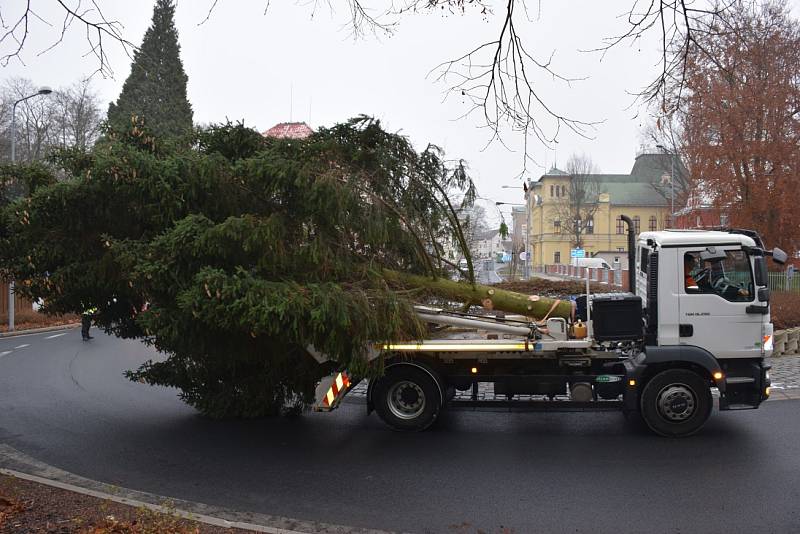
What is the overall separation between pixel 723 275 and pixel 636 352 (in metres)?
1.38

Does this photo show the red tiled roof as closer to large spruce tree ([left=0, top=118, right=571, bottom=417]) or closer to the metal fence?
large spruce tree ([left=0, top=118, right=571, bottom=417])

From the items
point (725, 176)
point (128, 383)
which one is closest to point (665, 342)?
point (128, 383)

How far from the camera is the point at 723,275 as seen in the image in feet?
26.0

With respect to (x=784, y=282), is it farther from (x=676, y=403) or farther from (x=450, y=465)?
(x=450, y=465)

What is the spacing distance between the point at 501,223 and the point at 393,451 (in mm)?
4445

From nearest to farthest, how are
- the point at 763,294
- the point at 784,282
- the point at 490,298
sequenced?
the point at 763,294 → the point at 490,298 → the point at 784,282

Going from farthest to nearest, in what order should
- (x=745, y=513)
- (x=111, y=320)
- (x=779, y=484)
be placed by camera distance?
(x=111, y=320) < (x=779, y=484) < (x=745, y=513)

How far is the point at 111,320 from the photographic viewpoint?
27.9ft

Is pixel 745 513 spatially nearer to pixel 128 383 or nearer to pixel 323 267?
pixel 323 267

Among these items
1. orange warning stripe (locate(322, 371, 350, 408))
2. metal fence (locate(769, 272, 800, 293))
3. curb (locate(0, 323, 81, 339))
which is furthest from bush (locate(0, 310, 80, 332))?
metal fence (locate(769, 272, 800, 293))

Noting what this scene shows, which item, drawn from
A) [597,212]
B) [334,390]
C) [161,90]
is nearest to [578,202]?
[597,212]

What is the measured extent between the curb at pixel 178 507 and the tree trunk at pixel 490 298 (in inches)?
151

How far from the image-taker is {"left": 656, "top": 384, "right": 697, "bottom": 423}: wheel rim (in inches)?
306

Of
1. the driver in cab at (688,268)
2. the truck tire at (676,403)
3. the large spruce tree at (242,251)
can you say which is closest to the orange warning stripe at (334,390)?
the large spruce tree at (242,251)
